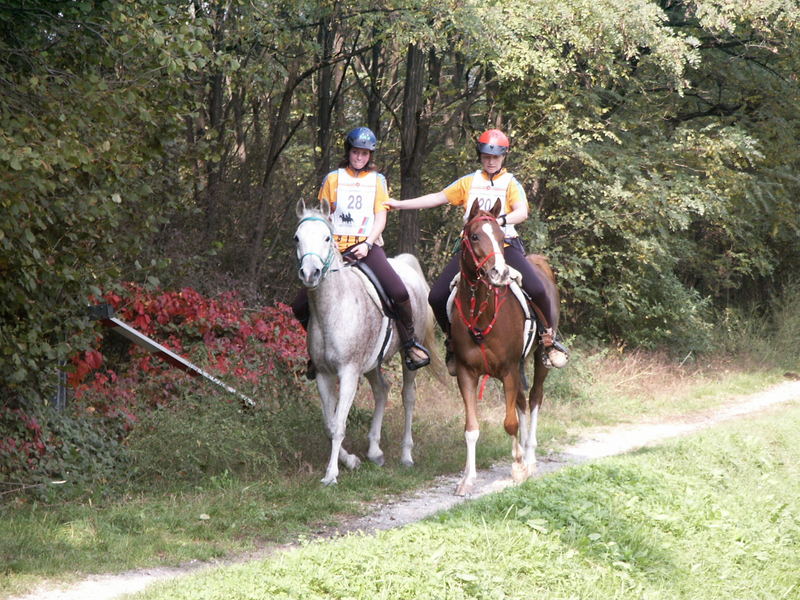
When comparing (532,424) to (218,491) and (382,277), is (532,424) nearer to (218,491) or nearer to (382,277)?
(382,277)

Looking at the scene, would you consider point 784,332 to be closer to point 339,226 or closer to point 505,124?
point 505,124

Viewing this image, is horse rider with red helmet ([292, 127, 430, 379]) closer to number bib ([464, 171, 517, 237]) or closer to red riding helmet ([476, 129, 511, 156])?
number bib ([464, 171, 517, 237])

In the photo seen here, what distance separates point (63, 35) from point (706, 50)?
16129 millimetres

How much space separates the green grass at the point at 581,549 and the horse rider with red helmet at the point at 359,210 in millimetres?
2867

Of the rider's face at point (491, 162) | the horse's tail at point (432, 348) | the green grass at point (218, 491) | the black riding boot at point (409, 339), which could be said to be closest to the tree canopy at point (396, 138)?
the green grass at point (218, 491)

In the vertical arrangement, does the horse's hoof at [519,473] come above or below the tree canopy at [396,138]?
below

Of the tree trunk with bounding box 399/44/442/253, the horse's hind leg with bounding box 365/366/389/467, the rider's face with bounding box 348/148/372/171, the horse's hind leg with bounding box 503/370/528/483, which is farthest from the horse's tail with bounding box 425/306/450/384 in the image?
the tree trunk with bounding box 399/44/442/253

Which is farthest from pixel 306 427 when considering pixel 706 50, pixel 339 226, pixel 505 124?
pixel 706 50

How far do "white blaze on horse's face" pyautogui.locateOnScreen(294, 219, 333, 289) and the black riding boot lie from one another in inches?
59.2

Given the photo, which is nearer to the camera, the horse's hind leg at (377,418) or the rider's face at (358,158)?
the rider's face at (358,158)

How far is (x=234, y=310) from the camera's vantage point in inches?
543

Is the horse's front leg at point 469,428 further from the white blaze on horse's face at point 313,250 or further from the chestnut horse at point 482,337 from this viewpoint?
the white blaze on horse's face at point 313,250

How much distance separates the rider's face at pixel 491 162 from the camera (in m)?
9.70

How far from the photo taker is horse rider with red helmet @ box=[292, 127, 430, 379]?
32.5ft
